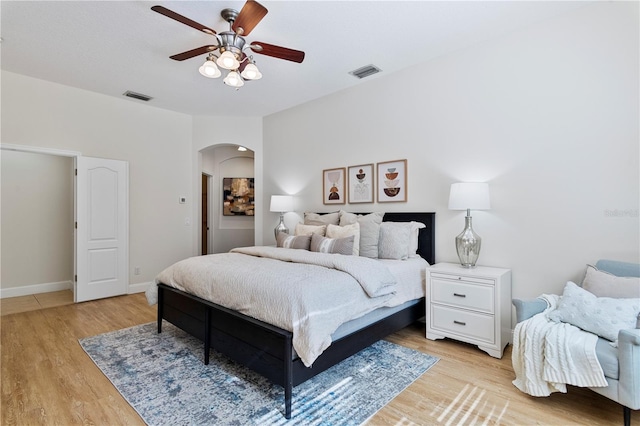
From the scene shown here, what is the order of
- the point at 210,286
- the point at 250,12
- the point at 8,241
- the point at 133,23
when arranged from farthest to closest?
the point at 8,241
the point at 133,23
the point at 210,286
the point at 250,12

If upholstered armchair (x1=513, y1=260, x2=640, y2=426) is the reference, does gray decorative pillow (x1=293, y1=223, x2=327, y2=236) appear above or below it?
above

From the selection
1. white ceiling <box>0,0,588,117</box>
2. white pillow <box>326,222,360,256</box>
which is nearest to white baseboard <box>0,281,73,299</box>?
white ceiling <box>0,0,588,117</box>

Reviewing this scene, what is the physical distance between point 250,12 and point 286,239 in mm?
2347

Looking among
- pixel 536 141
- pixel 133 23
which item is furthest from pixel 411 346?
pixel 133 23

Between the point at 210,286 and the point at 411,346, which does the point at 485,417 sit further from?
the point at 210,286

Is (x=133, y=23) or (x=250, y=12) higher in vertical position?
(x=133, y=23)

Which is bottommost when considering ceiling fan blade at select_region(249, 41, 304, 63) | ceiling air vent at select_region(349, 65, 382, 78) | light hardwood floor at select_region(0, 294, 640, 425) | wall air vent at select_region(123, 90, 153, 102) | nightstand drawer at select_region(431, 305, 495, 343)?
light hardwood floor at select_region(0, 294, 640, 425)

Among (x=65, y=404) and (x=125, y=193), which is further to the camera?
(x=125, y=193)

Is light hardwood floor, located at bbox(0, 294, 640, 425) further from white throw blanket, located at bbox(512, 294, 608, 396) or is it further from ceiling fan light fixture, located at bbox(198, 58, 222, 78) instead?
ceiling fan light fixture, located at bbox(198, 58, 222, 78)

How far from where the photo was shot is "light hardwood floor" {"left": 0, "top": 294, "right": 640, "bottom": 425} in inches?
75.0

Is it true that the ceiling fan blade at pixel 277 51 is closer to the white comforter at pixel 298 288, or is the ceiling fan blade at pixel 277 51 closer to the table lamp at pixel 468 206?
the white comforter at pixel 298 288

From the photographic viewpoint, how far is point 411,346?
2.94 metres

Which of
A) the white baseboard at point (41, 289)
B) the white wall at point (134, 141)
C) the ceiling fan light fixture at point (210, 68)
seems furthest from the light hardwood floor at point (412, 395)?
the ceiling fan light fixture at point (210, 68)

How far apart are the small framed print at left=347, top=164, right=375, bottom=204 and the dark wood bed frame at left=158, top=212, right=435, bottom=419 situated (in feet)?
5.04
